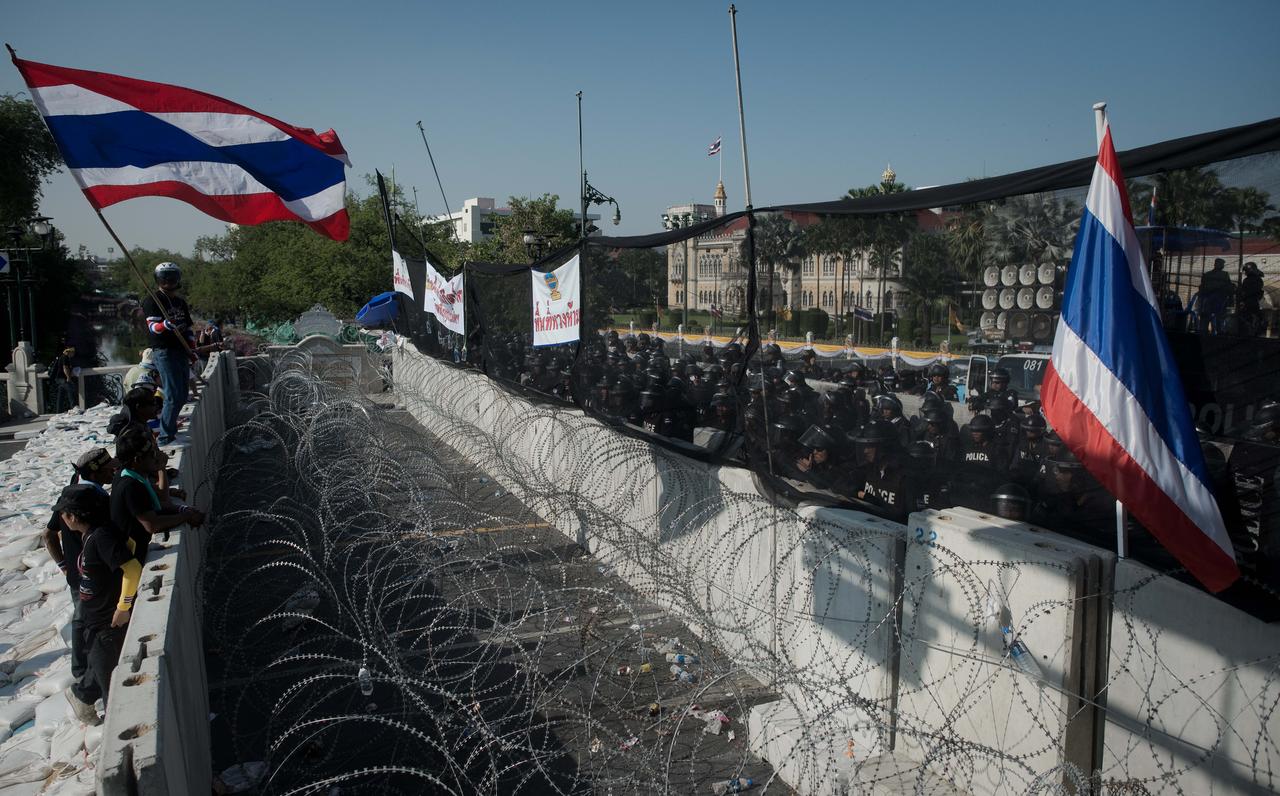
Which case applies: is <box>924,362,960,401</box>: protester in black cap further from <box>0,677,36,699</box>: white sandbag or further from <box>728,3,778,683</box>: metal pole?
<box>0,677,36,699</box>: white sandbag

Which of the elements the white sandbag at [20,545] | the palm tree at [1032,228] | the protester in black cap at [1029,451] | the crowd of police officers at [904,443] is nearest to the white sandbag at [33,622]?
the white sandbag at [20,545]

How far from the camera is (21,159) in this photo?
40.7 m

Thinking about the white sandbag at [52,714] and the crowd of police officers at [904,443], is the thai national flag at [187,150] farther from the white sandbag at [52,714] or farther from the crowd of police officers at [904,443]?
the crowd of police officers at [904,443]

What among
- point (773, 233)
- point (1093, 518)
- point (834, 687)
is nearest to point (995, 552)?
point (1093, 518)

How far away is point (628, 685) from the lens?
5.62 metres

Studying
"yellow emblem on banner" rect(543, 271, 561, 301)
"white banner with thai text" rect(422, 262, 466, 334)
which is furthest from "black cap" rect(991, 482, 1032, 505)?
"white banner with thai text" rect(422, 262, 466, 334)

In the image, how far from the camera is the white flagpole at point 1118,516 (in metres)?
3.24

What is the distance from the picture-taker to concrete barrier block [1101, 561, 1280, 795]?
2.91m

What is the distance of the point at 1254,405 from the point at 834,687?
2579 mm

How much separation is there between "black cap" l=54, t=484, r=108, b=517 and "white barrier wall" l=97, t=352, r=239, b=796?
1.13 feet

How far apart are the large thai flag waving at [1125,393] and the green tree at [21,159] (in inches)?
1824

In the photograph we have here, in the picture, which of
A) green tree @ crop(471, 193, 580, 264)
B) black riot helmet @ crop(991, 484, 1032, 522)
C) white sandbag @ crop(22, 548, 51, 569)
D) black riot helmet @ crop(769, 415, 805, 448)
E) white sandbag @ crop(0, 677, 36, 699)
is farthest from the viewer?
green tree @ crop(471, 193, 580, 264)

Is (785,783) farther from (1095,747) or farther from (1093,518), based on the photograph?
(1093,518)

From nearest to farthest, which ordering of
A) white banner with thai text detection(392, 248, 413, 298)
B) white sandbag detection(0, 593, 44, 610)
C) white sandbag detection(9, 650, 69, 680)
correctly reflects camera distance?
1. white sandbag detection(9, 650, 69, 680)
2. white sandbag detection(0, 593, 44, 610)
3. white banner with thai text detection(392, 248, 413, 298)
